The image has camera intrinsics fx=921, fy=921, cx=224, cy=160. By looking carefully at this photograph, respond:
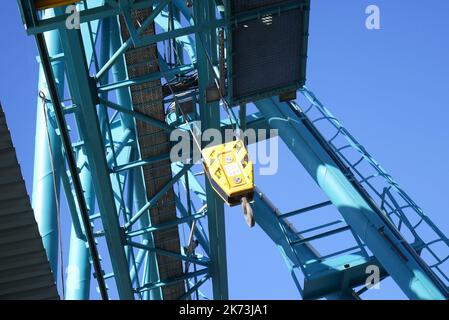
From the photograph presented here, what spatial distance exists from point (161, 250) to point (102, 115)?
4.05 meters

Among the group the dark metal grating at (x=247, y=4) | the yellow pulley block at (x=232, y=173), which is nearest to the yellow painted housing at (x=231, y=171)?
the yellow pulley block at (x=232, y=173)

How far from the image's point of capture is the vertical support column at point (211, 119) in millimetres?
16172

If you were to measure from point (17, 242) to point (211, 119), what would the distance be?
22.8ft

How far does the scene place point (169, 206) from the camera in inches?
854

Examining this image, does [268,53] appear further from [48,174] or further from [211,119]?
[48,174]

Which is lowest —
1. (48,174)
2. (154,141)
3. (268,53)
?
(268,53)

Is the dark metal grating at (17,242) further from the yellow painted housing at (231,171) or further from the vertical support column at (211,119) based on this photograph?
the vertical support column at (211,119)

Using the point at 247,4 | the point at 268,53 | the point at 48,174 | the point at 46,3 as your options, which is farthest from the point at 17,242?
the point at 48,174

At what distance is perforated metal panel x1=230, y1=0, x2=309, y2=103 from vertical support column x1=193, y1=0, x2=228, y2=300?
2.21ft

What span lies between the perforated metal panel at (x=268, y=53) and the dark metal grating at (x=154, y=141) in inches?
122

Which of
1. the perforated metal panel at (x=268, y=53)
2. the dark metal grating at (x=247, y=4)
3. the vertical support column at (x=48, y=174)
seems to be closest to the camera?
the dark metal grating at (x=247, y=4)

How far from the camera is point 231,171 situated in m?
13.0

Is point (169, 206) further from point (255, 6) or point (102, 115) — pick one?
point (255, 6)

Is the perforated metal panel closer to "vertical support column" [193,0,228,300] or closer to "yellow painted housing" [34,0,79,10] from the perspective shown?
"vertical support column" [193,0,228,300]
